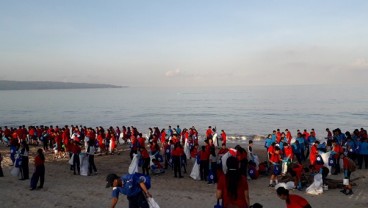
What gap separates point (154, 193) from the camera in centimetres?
1183

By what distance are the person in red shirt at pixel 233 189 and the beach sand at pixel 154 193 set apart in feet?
18.3

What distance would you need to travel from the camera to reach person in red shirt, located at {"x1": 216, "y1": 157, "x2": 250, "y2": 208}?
4991 millimetres

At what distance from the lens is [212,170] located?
13.6 meters

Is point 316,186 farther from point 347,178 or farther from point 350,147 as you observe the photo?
point 350,147

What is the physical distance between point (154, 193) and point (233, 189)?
7277 mm

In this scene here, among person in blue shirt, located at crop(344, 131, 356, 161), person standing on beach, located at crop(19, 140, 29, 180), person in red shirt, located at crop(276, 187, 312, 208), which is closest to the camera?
person in red shirt, located at crop(276, 187, 312, 208)

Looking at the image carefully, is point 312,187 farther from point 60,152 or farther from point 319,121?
point 319,121

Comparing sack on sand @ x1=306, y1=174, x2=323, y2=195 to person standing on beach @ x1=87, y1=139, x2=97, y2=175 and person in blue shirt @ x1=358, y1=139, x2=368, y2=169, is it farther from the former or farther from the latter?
person standing on beach @ x1=87, y1=139, x2=97, y2=175

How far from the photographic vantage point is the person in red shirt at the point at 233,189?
4.99 meters

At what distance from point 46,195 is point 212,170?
6126mm

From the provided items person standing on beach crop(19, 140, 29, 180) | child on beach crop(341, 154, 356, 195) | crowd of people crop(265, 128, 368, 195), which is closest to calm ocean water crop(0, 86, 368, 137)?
crowd of people crop(265, 128, 368, 195)

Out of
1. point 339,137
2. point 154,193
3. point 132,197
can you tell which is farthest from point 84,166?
point 339,137

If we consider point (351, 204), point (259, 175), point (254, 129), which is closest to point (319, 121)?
point (254, 129)

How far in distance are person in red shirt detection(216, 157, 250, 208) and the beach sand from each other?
559cm
